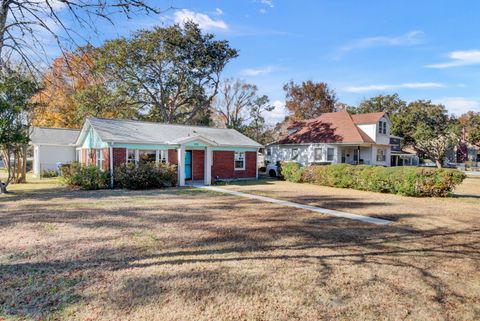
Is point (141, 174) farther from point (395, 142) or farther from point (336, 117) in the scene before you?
point (395, 142)

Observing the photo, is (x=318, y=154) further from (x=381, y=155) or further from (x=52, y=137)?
(x=52, y=137)

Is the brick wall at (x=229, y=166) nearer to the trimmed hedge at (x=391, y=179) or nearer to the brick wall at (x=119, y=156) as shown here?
the trimmed hedge at (x=391, y=179)

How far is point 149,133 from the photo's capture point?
19109 mm

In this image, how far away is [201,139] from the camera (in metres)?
18.5

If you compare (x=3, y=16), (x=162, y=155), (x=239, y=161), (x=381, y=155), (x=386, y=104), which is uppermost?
(x=386, y=104)

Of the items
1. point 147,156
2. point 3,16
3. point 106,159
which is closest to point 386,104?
point 147,156

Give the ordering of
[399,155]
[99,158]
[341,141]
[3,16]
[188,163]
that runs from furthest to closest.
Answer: [399,155] → [341,141] → [188,163] → [99,158] → [3,16]

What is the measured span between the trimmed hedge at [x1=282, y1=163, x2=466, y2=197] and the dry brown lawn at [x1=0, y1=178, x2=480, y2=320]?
4222mm

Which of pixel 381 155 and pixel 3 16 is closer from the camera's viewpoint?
pixel 3 16

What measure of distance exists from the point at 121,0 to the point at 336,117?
26655mm

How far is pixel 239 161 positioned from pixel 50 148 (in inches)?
644

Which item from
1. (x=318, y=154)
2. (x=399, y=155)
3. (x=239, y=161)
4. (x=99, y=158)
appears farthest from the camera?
(x=399, y=155)

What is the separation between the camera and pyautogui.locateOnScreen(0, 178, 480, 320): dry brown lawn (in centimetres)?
376

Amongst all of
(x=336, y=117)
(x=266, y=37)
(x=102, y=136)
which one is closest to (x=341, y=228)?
(x=266, y=37)
